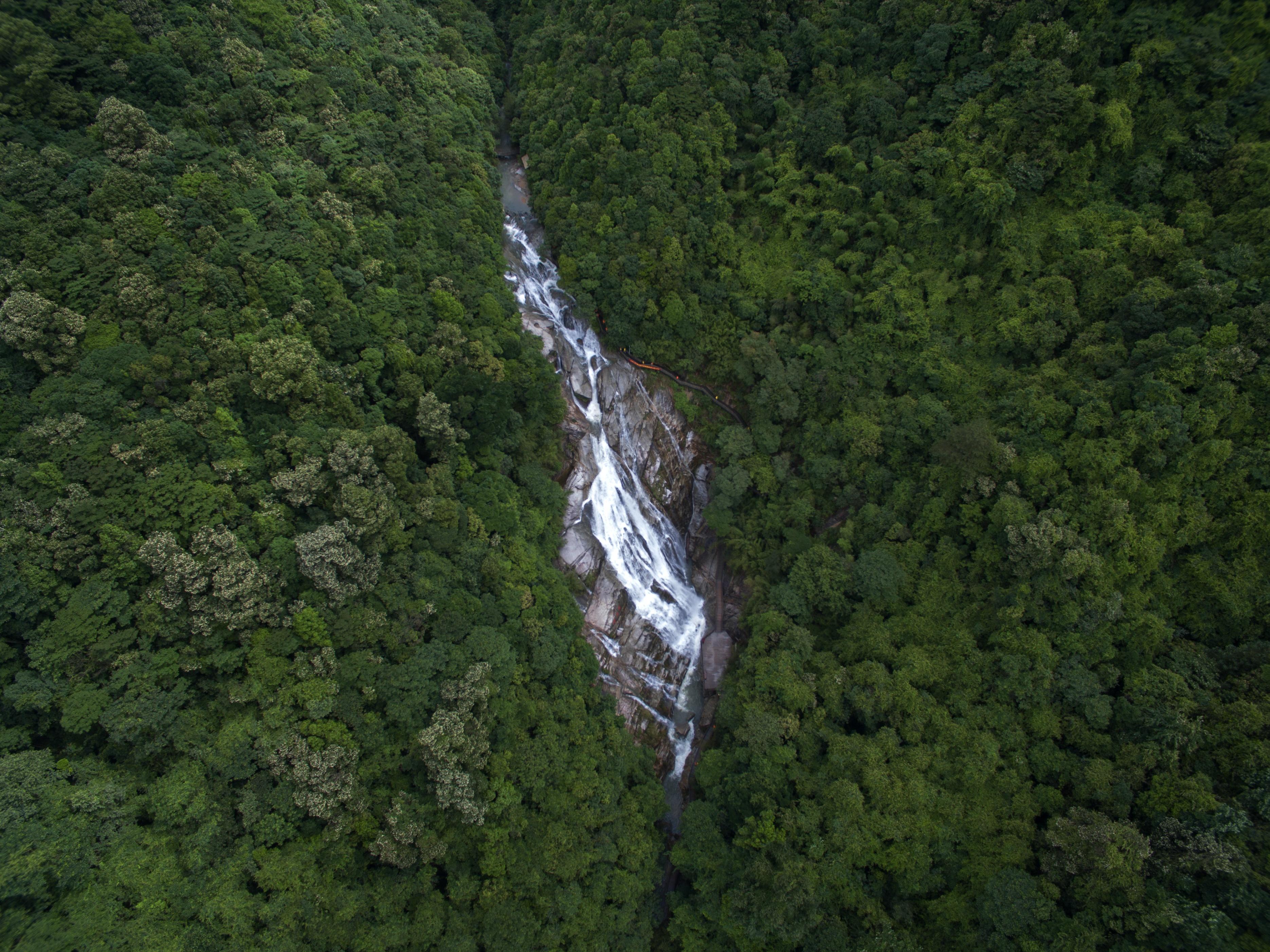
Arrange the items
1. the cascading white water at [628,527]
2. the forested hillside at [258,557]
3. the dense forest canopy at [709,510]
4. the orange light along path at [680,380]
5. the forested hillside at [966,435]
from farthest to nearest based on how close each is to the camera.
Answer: the orange light along path at [680,380]
the cascading white water at [628,527]
the forested hillside at [966,435]
the dense forest canopy at [709,510]
the forested hillside at [258,557]

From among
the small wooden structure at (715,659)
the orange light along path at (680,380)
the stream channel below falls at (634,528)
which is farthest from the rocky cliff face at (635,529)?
the small wooden structure at (715,659)

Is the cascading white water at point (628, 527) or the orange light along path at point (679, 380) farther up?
the orange light along path at point (679, 380)

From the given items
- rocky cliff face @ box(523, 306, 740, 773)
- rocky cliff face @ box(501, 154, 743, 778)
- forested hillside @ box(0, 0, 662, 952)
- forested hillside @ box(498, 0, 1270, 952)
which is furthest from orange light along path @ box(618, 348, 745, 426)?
forested hillside @ box(0, 0, 662, 952)

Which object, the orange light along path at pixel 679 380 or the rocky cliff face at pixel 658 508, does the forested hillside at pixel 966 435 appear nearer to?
the orange light along path at pixel 679 380

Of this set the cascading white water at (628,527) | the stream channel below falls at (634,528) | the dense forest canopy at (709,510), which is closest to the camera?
the dense forest canopy at (709,510)

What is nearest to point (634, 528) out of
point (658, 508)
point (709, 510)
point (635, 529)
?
point (635, 529)

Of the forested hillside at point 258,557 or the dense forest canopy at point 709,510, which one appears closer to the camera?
the forested hillside at point 258,557

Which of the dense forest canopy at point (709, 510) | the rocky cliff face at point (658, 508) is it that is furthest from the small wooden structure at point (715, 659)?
the dense forest canopy at point (709, 510)

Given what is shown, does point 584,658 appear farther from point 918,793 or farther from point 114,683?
point 114,683
